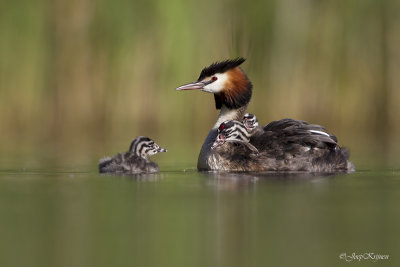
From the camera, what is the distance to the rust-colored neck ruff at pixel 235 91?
8977 mm

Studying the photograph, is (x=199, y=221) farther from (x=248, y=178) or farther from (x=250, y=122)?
(x=250, y=122)

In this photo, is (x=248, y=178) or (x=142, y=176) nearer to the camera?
(x=248, y=178)

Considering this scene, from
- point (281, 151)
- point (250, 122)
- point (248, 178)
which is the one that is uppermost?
point (250, 122)

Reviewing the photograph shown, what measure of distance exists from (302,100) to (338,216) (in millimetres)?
8236

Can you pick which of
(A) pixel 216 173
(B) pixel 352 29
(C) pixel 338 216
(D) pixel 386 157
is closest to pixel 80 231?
(C) pixel 338 216

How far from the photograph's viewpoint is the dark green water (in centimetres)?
396

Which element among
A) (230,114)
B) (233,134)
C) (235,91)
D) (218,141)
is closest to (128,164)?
(218,141)

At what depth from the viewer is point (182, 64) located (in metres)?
13.2

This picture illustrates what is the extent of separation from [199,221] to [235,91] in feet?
13.9

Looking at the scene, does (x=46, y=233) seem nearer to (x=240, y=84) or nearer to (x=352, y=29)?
(x=240, y=84)

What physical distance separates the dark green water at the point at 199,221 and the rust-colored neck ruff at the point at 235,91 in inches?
Answer: 71.6

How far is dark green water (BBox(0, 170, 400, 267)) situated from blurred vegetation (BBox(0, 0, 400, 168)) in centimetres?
584

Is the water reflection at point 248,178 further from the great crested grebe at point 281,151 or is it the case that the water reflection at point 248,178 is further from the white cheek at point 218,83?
the white cheek at point 218,83

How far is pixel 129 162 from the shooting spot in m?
8.29
